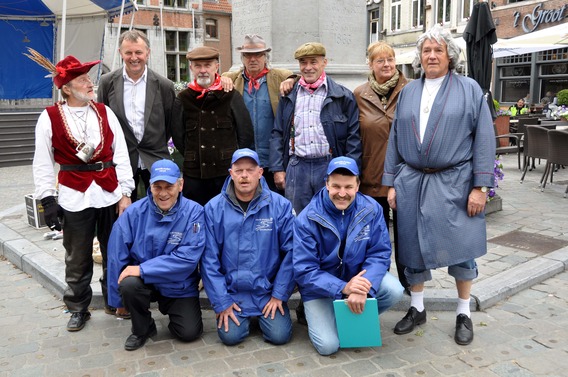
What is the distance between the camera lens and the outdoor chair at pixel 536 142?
913 cm

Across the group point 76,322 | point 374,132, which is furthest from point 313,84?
point 76,322

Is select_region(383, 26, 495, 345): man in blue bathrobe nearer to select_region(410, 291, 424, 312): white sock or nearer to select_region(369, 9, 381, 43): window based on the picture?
select_region(410, 291, 424, 312): white sock

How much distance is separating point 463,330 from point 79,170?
3.08 m

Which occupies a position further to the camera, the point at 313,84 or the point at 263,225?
the point at 313,84

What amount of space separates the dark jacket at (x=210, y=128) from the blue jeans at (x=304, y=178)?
55cm

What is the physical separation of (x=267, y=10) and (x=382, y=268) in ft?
11.9

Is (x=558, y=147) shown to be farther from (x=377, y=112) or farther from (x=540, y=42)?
(x=540, y=42)

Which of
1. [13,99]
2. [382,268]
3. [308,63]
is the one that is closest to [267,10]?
[308,63]

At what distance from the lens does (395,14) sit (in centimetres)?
3362

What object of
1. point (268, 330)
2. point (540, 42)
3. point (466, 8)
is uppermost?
point (466, 8)

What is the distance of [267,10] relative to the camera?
5973 millimetres

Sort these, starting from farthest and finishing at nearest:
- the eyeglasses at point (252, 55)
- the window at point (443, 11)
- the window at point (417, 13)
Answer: the window at point (417, 13), the window at point (443, 11), the eyeglasses at point (252, 55)

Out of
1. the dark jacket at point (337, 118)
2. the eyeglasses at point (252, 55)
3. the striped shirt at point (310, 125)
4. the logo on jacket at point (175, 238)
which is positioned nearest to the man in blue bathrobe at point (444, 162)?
the dark jacket at point (337, 118)

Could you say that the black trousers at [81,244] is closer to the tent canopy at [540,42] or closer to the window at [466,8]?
the tent canopy at [540,42]
